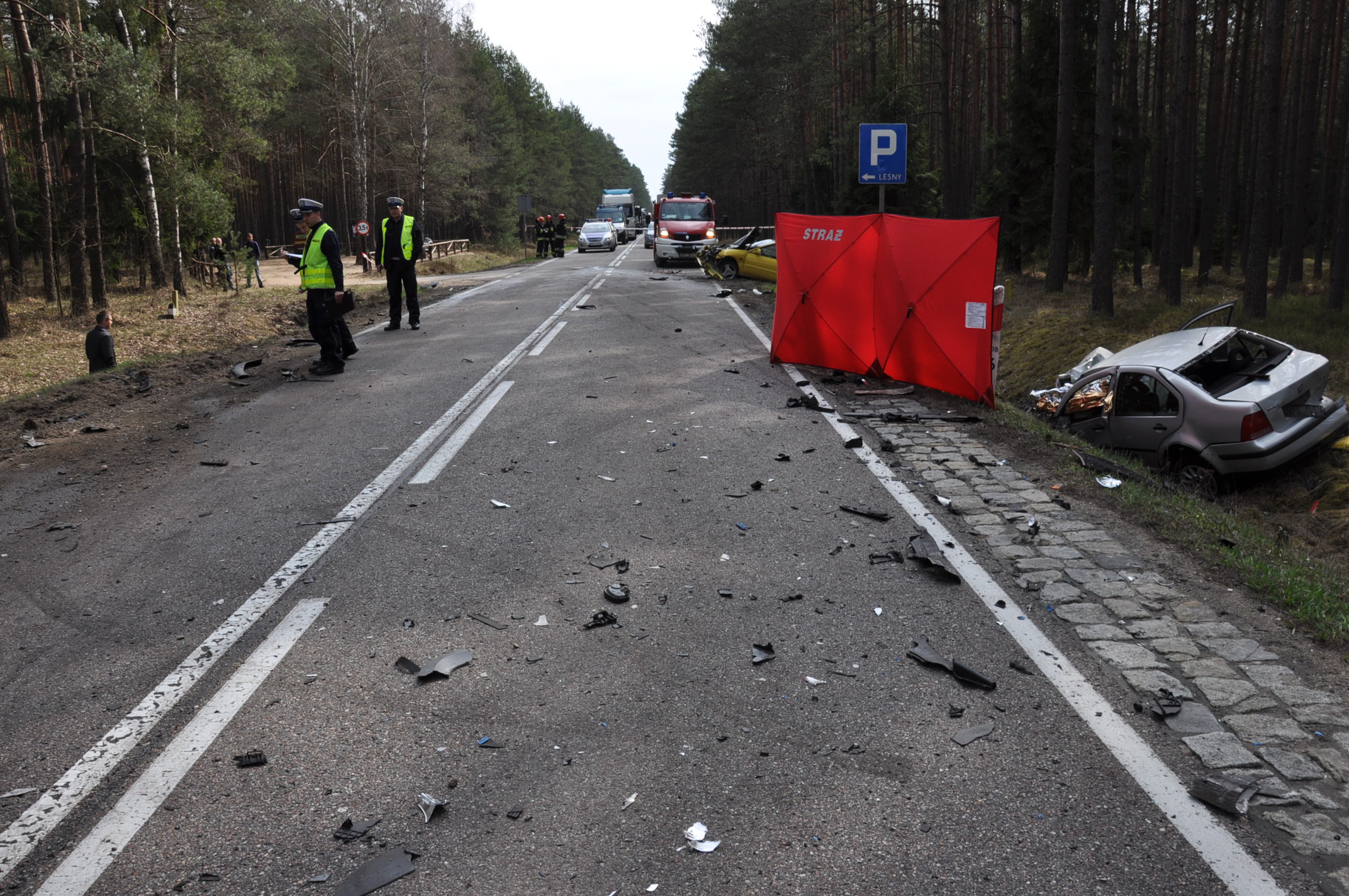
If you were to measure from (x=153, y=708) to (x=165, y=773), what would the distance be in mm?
571

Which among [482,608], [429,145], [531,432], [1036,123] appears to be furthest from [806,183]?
[482,608]

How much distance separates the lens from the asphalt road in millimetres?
3100

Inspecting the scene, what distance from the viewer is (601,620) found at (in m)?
4.96

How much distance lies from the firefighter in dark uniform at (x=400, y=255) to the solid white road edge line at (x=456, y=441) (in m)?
5.44

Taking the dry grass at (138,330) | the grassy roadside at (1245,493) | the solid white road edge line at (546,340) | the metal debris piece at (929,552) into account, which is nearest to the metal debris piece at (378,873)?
the metal debris piece at (929,552)

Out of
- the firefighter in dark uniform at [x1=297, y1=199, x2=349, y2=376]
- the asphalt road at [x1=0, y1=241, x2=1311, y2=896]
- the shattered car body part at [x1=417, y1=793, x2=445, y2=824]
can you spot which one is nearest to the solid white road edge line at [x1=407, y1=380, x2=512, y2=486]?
the asphalt road at [x1=0, y1=241, x2=1311, y2=896]

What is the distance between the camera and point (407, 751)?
3.73 m

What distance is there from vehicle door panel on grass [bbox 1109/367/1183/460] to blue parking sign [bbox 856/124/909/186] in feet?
17.1

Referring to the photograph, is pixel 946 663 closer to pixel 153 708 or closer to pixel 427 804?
pixel 427 804

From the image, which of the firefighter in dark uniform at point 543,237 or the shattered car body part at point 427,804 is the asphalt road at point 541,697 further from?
the firefighter in dark uniform at point 543,237

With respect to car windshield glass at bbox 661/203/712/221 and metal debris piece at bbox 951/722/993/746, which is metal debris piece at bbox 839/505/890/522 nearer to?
metal debris piece at bbox 951/722/993/746

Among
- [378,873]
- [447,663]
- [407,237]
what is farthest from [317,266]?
[378,873]

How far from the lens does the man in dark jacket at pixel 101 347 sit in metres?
13.7

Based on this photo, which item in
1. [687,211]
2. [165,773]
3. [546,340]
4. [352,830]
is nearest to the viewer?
[352,830]
